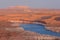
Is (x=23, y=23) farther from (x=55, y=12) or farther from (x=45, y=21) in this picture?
(x=55, y=12)

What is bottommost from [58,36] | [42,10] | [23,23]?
[58,36]

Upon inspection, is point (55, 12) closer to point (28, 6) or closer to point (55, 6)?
point (55, 6)

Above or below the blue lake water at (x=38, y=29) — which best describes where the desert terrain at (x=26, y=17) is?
above

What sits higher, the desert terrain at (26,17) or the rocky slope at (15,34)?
the desert terrain at (26,17)

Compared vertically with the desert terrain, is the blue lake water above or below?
below

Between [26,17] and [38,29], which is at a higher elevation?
[26,17]

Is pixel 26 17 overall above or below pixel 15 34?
above

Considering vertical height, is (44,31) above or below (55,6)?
below

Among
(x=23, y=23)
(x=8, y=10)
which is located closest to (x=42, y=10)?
(x=23, y=23)

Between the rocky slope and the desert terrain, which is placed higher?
the desert terrain
